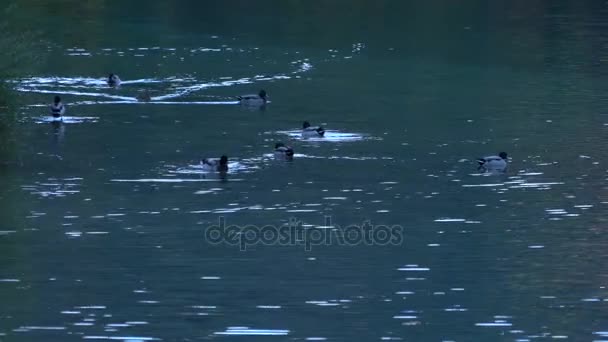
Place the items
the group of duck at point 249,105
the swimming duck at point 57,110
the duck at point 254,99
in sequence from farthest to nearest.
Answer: the duck at point 254,99
the swimming duck at point 57,110
the group of duck at point 249,105

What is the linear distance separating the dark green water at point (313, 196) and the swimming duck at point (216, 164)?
0.30 metres

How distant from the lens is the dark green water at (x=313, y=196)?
21453 mm

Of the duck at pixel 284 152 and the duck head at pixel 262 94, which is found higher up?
the duck head at pixel 262 94

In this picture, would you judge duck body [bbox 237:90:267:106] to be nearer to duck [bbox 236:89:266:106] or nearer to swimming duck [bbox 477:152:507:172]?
duck [bbox 236:89:266:106]

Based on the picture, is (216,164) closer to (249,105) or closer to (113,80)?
(249,105)

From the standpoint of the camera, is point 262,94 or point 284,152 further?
point 262,94

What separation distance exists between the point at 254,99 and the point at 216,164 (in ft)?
35.9

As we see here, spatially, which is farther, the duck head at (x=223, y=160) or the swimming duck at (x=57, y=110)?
the swimming duck at (x=57, y=110)

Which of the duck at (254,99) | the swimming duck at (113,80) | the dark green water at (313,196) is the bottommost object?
the dark green water at (313,196)

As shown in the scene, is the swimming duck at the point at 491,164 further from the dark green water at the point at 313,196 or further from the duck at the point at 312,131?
the duck at the point at 312,131

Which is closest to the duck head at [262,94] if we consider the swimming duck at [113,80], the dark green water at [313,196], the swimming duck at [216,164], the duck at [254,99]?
the duck at [254,99]

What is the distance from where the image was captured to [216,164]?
32656 millimetres

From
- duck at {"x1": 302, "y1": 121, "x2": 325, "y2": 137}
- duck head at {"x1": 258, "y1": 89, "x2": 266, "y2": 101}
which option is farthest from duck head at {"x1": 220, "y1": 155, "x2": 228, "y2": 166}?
duck head at {"x1": 258, "y1": 89, "x2": 266, "y2": 101}

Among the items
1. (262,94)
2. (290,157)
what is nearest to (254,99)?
(262,94)
